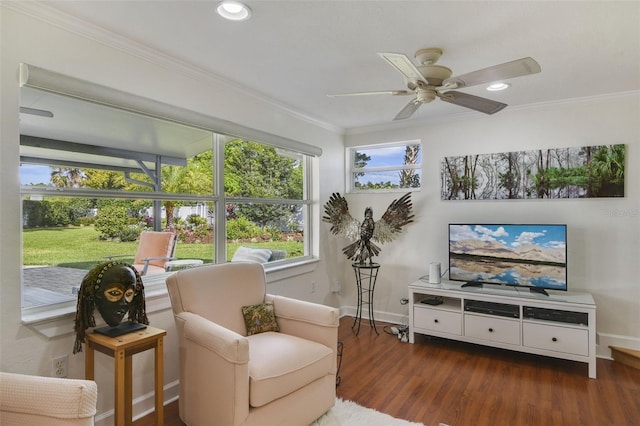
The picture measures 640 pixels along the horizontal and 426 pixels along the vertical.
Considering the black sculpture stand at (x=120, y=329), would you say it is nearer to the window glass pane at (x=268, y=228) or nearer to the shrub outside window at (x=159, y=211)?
the shrub outside window at (x=159, y=211)

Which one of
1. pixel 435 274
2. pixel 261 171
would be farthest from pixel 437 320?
pixel 261 171

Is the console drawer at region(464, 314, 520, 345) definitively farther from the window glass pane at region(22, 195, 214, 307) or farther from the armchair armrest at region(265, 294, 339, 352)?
the window glass pane at region(22, 195, 214, 307)

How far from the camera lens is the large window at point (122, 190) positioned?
77.9 inches

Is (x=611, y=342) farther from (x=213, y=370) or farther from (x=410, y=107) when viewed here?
(x=213, y=370)

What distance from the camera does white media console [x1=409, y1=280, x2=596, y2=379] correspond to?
2.90 m

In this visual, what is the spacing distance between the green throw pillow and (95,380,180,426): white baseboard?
2.30 ft

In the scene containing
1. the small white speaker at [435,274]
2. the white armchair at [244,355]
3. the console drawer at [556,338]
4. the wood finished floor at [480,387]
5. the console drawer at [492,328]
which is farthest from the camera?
the small white speaker at [435,274]

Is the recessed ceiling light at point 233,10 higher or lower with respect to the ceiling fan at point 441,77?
higher

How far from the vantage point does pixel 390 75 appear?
2723 millimetres

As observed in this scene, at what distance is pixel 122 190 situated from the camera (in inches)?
92.3

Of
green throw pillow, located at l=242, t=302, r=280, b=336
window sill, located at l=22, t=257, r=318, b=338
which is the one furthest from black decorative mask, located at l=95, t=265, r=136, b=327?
green throw pillow, located at l=242, t=302, r=280, b=336

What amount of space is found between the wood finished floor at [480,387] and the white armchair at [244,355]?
446 mm

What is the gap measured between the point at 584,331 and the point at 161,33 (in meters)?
3.82

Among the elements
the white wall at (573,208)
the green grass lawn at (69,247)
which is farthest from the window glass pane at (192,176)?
the white wall at (573,208)
